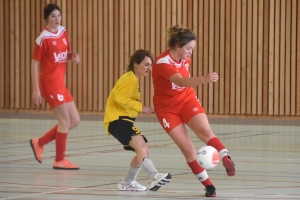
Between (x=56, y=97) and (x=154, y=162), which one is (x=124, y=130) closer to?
(x=56, y=97)

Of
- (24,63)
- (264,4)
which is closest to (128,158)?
(264,4)

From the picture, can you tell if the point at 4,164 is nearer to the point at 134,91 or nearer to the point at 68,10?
the point at 134,91

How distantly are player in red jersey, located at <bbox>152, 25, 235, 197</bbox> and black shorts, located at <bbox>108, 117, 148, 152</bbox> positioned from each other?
25 cm

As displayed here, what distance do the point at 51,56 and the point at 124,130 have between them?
177cm

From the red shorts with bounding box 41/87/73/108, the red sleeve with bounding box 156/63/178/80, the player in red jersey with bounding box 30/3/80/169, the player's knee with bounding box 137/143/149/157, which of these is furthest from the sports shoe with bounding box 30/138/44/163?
the red sleeve with bounding box 156/63/178/80

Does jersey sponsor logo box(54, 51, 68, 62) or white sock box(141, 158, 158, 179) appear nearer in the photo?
white sock box(141, 158, 158, 179)

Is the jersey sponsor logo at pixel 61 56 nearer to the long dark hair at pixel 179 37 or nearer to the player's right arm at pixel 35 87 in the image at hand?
the player's right arm at pixel 35 87

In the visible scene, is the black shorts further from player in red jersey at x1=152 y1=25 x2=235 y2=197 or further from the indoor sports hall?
the indoor sports hall

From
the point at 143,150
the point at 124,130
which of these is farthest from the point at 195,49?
the point at 143,150

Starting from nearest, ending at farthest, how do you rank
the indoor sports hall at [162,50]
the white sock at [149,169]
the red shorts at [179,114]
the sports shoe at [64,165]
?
the white sock at [149,169] → the red shorts at [179,114] → the sports shoe at [64,165] → the indoor sports hall at [162,50]

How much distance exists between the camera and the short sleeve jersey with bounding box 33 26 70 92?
6.66m

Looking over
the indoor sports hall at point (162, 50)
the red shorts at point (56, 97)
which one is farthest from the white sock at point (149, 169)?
the indoor sports hall at point (162, 50)

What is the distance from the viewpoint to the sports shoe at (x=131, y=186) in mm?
5180

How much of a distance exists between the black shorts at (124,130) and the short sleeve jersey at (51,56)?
5.15ft
